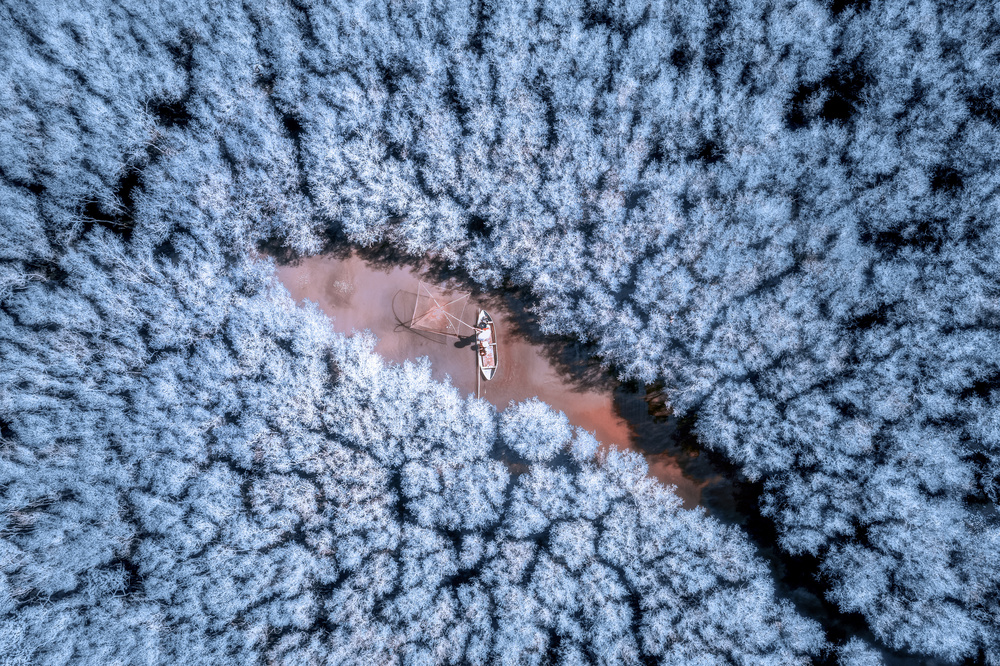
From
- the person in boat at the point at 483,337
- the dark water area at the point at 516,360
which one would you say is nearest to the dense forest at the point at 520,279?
the dark water area at the point at 516,360

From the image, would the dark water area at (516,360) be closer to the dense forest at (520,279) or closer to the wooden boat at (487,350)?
the wooden boat at (487,350)

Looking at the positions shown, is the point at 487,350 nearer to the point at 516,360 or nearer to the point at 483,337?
the point at 483,337

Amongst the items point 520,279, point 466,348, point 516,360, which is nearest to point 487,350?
point 466,348

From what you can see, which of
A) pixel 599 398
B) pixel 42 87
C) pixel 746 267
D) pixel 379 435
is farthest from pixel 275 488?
pixel 746 267

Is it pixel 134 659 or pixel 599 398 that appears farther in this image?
pixel 599 398

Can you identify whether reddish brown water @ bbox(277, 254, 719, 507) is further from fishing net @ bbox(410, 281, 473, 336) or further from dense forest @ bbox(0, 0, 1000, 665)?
dense forest @ bbox(0, 0, 1000, 665)

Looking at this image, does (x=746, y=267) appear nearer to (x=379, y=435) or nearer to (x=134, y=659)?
(x=379, y=435)

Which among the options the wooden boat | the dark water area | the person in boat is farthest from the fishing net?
the wooden boat
